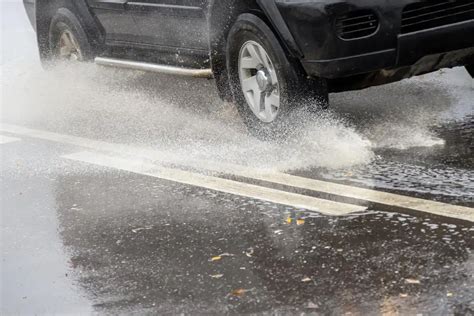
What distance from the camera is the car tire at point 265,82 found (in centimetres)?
714

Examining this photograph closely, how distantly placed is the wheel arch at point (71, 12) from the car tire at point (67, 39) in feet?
0.15

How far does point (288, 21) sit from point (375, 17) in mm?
524

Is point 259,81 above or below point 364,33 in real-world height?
below

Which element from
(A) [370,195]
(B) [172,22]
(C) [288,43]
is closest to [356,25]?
(C) [288,43]

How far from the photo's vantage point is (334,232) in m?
5.43

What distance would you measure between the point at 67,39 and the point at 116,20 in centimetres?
146

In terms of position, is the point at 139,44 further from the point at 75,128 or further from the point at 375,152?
the point at 375,152

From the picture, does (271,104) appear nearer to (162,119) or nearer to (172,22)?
(172,22)

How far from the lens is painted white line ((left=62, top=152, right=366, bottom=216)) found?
5.88m

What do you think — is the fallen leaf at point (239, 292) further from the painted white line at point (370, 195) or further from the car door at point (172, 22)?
the car door at point (172, 22)

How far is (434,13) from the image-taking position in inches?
268

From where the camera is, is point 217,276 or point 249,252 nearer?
point 217,276

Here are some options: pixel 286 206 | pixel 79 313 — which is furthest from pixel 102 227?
pixel 79 313

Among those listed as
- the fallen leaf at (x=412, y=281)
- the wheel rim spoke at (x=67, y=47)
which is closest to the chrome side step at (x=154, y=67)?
the wheel rim spoke at (x=67, y=47)
